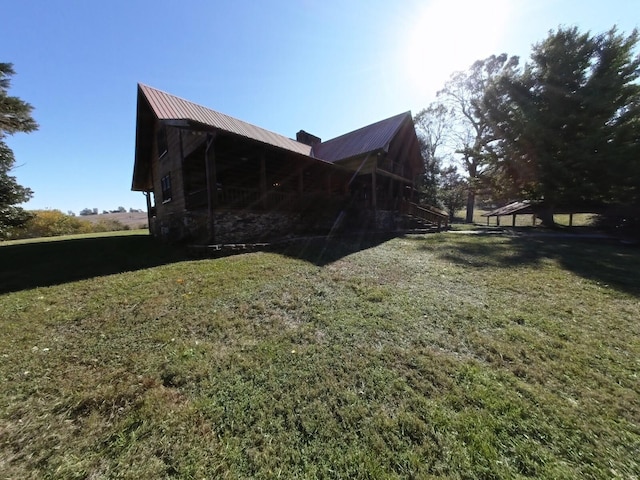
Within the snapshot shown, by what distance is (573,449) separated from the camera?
219cm

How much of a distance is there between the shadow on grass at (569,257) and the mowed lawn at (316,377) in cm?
62

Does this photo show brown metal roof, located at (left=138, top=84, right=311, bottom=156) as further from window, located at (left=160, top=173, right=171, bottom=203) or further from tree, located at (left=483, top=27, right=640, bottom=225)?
tree, located at (left=483, top=27, right=640, bottom=225)

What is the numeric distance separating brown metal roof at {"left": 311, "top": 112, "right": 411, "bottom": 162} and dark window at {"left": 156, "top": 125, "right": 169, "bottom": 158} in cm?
985

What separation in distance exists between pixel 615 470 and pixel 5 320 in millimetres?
8127

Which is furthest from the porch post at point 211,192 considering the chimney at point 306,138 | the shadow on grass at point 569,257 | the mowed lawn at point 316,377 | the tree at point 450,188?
the tree at point 450,188

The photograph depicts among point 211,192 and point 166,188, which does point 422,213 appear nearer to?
point 211,192

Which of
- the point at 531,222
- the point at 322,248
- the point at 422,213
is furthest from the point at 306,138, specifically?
the point at 531,222

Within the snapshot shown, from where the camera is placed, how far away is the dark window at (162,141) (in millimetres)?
11760

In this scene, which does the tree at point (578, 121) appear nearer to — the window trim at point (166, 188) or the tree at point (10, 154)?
the window trim at point (166, 188)

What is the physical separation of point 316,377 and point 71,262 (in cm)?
927

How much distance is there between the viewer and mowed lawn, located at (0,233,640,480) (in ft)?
6.97

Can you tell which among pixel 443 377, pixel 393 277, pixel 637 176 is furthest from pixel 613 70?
pixel 443 377

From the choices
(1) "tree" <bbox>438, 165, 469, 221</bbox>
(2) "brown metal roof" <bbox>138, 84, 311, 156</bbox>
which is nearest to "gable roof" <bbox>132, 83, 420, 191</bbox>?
(2) "brown metal roof" <bbox>138, 84, 311, 156</bbox>

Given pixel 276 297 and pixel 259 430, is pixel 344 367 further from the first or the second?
pixel 276 297
